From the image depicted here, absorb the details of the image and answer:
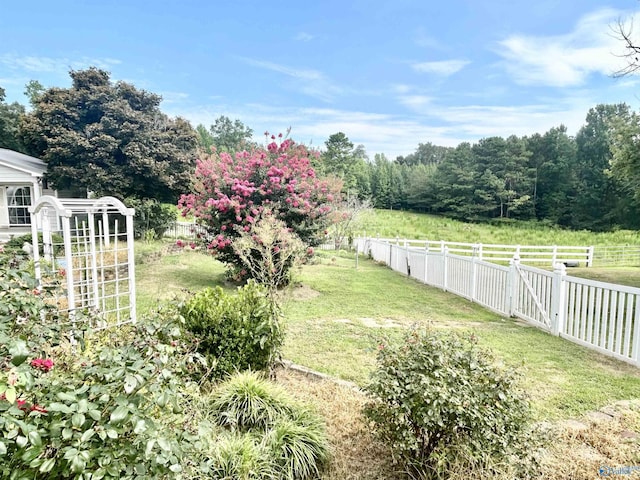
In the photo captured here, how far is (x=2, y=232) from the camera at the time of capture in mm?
13211

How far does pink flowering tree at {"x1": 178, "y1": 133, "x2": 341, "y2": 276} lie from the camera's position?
25.8 feet

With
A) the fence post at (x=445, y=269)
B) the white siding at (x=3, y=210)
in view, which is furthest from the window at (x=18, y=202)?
the fence post at (x=445, y=269)

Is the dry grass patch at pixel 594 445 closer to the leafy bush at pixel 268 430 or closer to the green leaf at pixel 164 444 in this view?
the leafy bush at pixel 268 430

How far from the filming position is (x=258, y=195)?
8.11 m

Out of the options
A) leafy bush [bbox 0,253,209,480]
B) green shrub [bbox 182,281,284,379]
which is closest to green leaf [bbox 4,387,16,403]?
leafy bush [bbox 0,253,209,480]

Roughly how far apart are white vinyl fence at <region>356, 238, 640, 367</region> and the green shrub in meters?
4.10

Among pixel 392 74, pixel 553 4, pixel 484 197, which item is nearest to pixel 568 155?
pixel 484 197

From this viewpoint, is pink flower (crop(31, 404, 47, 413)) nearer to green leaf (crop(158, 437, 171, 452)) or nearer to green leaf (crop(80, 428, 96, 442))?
green leaf (crop(80, 428, 96, 442))

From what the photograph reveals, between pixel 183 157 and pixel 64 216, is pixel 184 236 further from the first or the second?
pixel 64 216

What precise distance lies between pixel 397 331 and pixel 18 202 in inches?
636

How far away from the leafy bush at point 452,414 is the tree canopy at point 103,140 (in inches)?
603

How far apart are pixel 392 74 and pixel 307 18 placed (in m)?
9.25

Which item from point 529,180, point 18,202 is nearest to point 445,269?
point 18,202

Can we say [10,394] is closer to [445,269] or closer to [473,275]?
[473,275]
